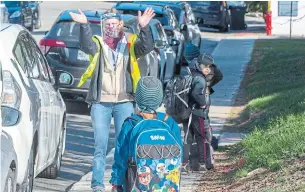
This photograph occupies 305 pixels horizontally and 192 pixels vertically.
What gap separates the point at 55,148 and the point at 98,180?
1149 millimetres

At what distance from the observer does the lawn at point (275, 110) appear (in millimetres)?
10438

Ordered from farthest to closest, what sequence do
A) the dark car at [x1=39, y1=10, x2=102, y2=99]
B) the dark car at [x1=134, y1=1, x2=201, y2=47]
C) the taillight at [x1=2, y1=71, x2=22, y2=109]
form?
1. the dark car at [x1=134, y1=1, x2=201, y2=47]
2. the dark car at [x1=39, y1=10, x2=102, y2=99]
3. the taillight at [x1=2, y1=71, x2=22, y2=109]

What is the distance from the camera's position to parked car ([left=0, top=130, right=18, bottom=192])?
25.0 feet

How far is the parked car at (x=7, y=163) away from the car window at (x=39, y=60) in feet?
6.50

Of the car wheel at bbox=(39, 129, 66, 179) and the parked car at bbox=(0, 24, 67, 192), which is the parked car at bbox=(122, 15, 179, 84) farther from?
the parked car at bbox=(0, 24, 67, 192)

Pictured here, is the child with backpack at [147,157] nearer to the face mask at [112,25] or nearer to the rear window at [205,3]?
the face mask at [112,25]

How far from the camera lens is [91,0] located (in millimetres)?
55312

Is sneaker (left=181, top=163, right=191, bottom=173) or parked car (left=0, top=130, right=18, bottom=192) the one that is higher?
parked car (left=0, top=130, right=18, bottom=192)

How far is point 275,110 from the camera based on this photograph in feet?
47.7

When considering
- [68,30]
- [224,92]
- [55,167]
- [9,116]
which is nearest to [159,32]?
[224,92]

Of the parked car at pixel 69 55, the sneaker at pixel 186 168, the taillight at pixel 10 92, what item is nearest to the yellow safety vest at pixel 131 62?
the taillight at pixel 10 92

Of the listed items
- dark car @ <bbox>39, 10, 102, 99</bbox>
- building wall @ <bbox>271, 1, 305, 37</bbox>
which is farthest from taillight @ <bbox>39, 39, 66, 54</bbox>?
building wall @ <bbox>271, 1, 305, 37</bbox>

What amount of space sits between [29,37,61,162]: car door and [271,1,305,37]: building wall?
29537 mm

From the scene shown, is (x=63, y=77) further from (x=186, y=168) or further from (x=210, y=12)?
(x=210, y=12)
